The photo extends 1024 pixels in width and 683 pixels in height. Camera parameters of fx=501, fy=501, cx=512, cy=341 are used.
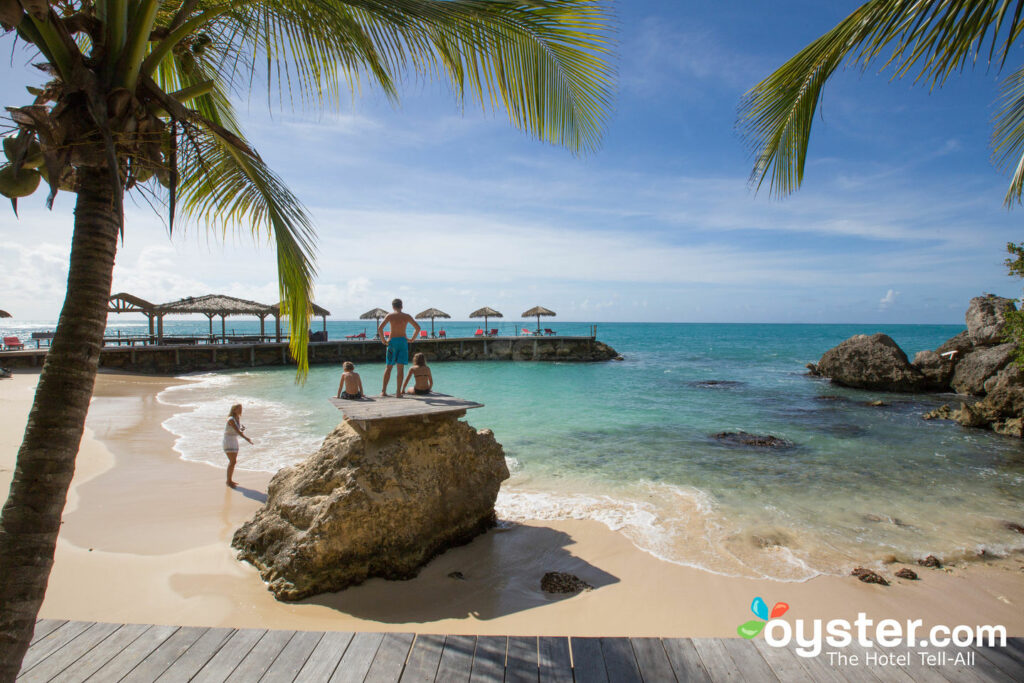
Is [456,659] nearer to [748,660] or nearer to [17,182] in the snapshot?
[748,660]

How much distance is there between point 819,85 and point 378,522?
17.2ft

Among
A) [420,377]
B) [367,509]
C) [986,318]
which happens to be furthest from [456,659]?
[986,318]

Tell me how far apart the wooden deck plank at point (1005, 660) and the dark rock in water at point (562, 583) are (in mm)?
3320

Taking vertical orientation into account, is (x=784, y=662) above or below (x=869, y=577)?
above

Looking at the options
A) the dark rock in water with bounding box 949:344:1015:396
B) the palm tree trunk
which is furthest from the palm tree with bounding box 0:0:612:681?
the dark rock in water with bounding box 949:344:1015:396

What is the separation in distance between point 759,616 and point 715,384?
22793 mm

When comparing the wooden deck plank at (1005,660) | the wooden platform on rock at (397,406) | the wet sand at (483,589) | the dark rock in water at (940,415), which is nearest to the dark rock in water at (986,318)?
the dark rock in water at (940,415)

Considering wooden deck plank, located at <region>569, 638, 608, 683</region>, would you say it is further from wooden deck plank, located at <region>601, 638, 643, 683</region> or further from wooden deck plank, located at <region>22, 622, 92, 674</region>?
wooden deck plank, located at <region>22, 622, 92, 674</region>

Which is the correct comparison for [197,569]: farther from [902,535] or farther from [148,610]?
[902,535]

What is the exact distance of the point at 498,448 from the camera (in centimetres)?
683

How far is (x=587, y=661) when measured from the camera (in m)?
2.60

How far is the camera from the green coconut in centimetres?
201

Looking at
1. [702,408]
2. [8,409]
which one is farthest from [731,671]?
[8,409]

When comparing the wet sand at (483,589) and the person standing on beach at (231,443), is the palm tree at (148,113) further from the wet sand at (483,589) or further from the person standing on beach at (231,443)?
the person standing on beach at (231,443)
